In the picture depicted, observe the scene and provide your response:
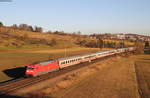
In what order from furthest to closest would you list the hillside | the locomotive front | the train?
the hillside → the train → the locomotive front

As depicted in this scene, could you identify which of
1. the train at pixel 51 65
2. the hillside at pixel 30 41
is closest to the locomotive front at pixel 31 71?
the train at pixel 51 65

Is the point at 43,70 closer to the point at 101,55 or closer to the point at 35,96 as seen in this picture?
the point at 35,96

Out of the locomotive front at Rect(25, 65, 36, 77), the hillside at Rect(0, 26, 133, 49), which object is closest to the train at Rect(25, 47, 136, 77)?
the locomotive front at Rect(25, 65, 36, 77)

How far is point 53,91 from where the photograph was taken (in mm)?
19828

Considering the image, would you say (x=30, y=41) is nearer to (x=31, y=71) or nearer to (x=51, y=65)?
(x=51, y=65)

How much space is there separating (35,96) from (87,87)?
7.46 metres

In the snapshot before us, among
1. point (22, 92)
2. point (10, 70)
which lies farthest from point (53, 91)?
point (10, 70)

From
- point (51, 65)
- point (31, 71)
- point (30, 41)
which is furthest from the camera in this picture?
point (30, 41)

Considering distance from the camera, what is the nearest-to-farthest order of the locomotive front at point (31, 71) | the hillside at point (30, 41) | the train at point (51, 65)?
the locomotive front at point (31, 71) → the train at point (51, 65) → the hillside at point (30, 41)

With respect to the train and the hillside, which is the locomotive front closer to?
the train

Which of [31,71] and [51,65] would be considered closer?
[31,71]

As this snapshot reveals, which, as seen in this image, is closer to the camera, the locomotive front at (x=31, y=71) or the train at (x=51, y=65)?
the locomotive front at (x=31, y=71)

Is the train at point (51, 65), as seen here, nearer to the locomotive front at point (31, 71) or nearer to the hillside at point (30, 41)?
the locomotive front at point (31, 71)

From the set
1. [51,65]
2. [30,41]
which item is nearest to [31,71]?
[51,65]
